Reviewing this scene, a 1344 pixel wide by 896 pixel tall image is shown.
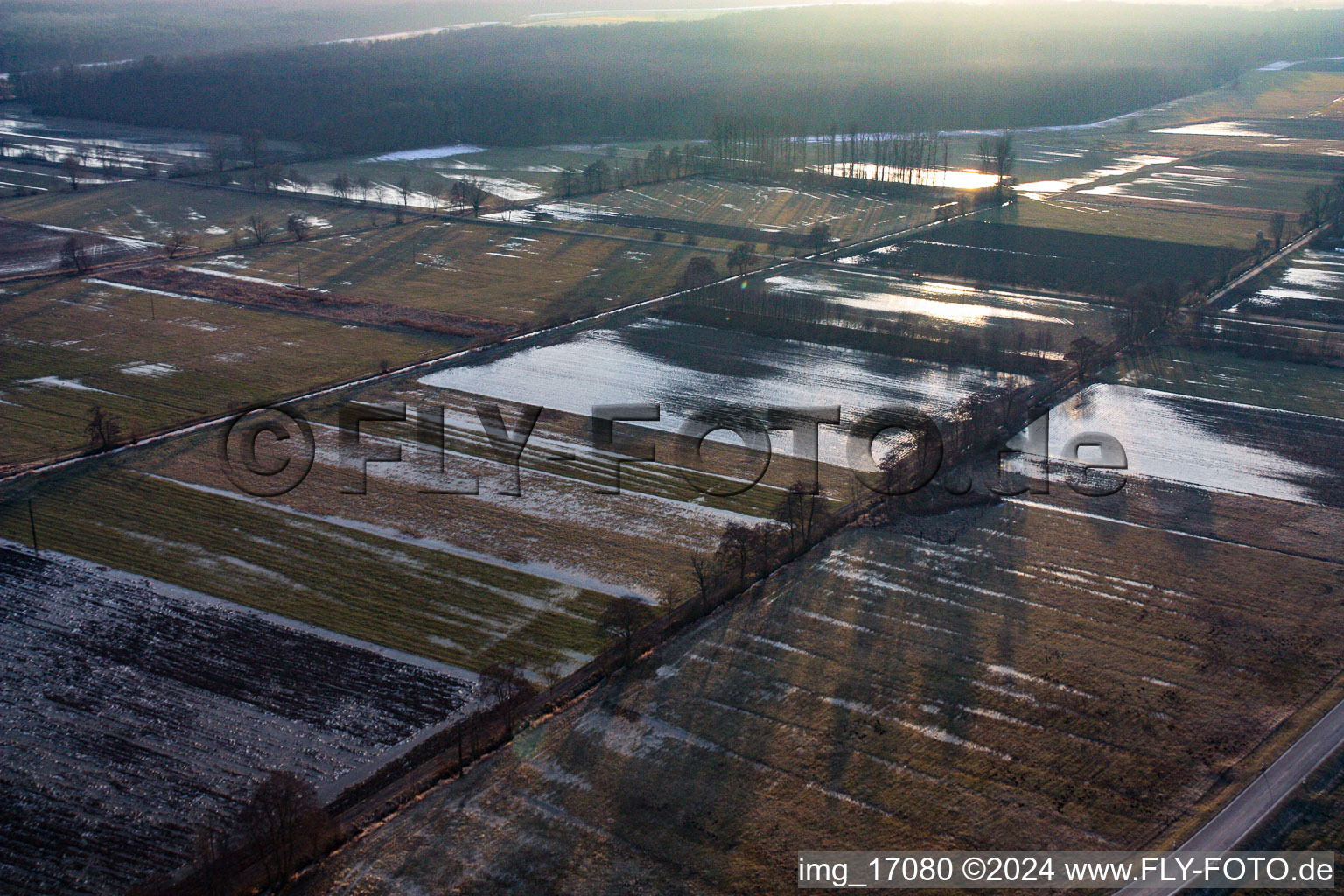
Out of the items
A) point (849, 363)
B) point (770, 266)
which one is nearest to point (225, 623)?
point (849, 363)

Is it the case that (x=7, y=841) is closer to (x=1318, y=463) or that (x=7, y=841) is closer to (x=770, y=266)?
→ (x=1318, y=463)

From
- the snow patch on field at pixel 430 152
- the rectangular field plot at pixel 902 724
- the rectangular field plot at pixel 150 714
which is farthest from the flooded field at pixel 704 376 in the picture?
the snow patch on field at pixel 430 152

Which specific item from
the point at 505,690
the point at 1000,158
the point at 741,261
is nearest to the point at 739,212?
the point at 741,261

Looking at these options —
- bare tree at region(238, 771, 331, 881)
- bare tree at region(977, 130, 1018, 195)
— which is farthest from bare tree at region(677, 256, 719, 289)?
bare tree at region(238, 771, 331, 881)

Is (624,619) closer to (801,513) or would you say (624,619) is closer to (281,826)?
(801,513)

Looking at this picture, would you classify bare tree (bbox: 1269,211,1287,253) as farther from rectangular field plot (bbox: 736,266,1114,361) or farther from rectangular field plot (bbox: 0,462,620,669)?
rectangular field plot (bbox: 0,462,620,669)

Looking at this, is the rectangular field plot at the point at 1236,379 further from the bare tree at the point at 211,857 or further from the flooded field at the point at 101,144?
the flooded field at the point at 101,144
